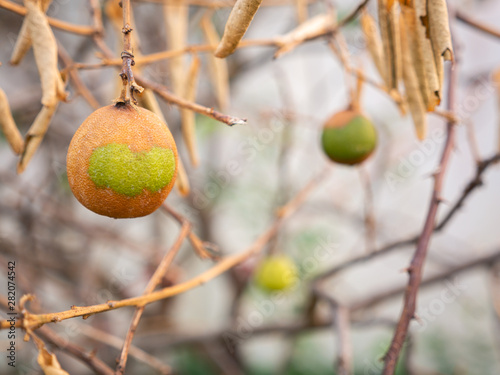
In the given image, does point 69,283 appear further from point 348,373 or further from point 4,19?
point 348,373

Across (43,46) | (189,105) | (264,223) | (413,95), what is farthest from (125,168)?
(264,223)

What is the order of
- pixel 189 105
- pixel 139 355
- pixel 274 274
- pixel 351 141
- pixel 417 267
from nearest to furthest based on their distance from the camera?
pixel 189 105 → pixel 417 267 → pixel 139 355 → pixel 351 141 → pixel 274 274

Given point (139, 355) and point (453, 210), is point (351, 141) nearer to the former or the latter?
point (453, 210)

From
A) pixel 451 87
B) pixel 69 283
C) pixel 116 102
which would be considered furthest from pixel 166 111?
pixel 116 102

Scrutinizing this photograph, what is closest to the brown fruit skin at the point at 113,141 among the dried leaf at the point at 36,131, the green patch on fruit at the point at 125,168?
the green patch on fruit at the point at 125,168

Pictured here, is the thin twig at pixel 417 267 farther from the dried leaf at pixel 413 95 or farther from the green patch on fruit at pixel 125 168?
the green patch on fruit at pixel 125 168

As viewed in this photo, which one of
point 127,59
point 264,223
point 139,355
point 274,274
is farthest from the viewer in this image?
point 264,223
